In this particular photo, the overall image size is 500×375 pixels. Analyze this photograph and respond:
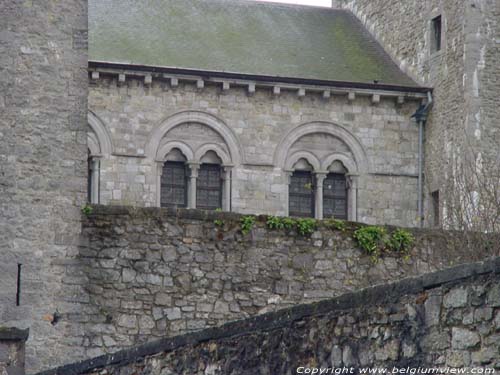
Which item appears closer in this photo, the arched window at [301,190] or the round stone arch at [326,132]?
the arched window at [301,190]

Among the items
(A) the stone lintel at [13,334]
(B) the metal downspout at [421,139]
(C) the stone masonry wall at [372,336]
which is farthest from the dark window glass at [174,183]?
(C) the stone masonry wall at [372,336]

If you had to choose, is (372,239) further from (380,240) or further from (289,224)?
(289,224)

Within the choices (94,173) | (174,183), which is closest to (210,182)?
(174,183)

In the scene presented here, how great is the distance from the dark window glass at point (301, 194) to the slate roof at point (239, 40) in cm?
256

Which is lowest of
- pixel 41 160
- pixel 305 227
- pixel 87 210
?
pixel 305 227

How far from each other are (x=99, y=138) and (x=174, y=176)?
225 cm

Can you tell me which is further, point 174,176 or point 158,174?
point 174,176

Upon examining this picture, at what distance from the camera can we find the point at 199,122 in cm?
4622

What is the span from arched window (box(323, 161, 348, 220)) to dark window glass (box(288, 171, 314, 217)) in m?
0.38

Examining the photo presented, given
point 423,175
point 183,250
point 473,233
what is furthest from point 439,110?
point 183,250

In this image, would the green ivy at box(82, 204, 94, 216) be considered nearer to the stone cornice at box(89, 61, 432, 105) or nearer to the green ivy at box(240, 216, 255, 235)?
the green ivy at box(240, 216, 255, 235)

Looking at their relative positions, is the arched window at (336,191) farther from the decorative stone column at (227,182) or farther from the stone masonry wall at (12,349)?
the stone masonry wall at (12,349)

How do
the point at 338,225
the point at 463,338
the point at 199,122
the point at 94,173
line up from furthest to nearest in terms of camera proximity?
1. the point at 199,122
2. the point at 94,173
3. the point at 338,225
4. the point at 463,338

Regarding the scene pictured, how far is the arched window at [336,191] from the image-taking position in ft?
153
